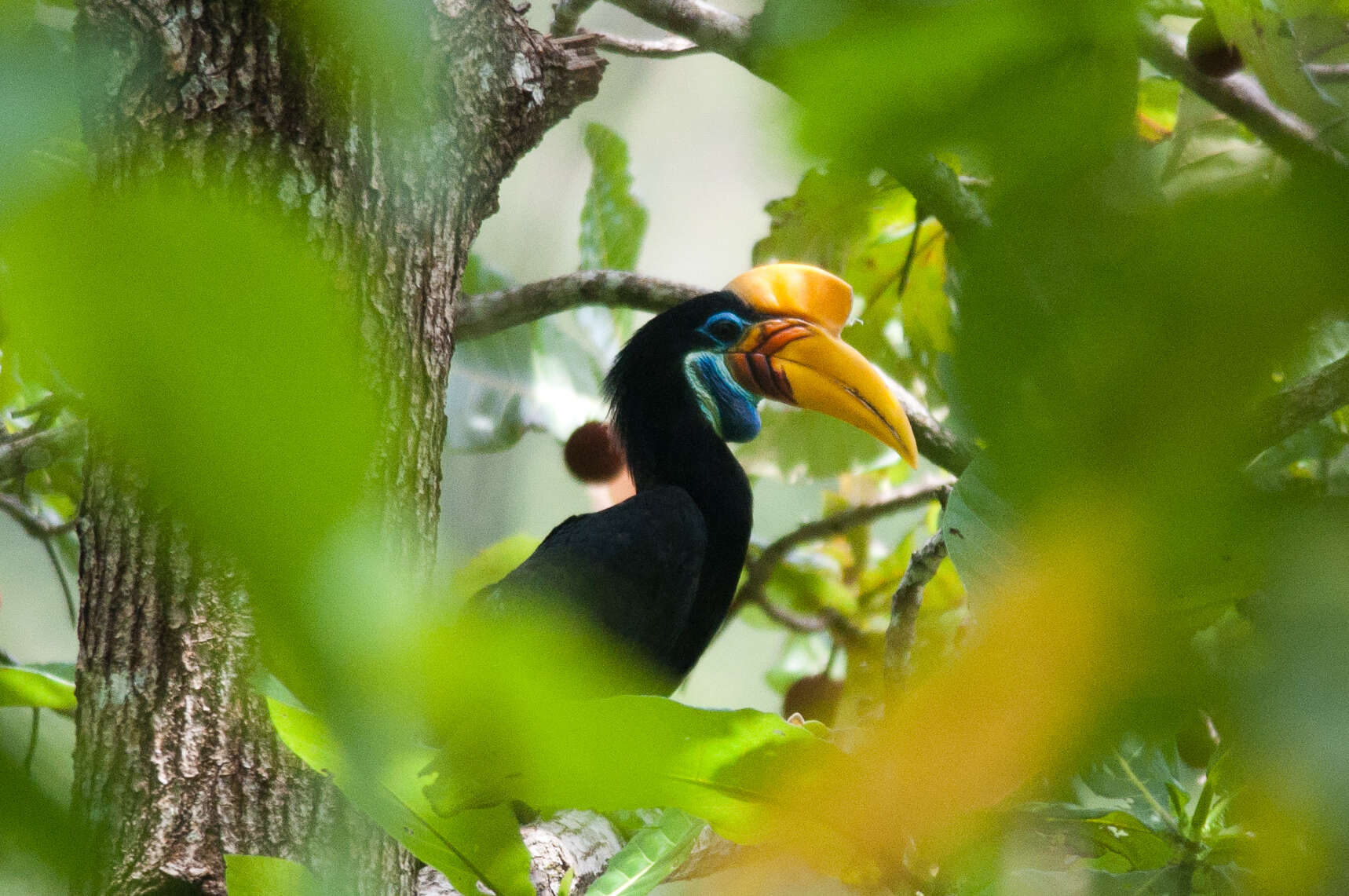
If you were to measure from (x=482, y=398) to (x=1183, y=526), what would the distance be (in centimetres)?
176

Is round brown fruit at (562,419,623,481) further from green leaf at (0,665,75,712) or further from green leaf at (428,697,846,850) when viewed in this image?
green leaf at (428,697,846,850)

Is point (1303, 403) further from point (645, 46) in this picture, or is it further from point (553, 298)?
point (553, 298)

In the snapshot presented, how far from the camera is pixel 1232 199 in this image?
3.9 inches

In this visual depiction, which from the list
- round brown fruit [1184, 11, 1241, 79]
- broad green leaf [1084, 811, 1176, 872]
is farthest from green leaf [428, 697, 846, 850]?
round brown fruit [1184, 11, 1241, 79]

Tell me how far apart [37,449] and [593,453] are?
92 centimetres

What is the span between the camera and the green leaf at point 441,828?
20 cm

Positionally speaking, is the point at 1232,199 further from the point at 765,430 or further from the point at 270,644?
the point at 765,430

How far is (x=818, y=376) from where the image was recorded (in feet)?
5.88

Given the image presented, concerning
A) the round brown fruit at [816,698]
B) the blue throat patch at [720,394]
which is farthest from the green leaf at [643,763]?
the blue throat patch at [720,394]

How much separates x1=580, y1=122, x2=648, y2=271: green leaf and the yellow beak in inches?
10.1

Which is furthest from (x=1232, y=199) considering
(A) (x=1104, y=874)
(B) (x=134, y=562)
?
(B) (x=134, y=562)

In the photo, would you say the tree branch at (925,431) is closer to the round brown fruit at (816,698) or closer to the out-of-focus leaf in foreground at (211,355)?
the round brown fruit at (816,698)

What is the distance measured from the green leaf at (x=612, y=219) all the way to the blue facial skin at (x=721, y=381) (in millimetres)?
188

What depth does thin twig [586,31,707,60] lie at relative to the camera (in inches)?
43.6
